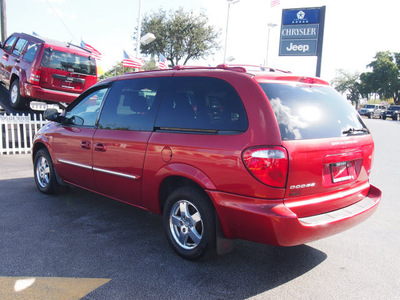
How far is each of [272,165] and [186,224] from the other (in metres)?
1.11

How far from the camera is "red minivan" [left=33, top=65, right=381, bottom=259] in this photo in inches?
106

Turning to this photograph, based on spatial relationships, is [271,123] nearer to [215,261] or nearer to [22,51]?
[215,261]

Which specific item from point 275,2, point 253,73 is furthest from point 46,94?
point 275,2

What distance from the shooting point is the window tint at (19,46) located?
1020 centimetres

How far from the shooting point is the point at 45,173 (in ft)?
17.5

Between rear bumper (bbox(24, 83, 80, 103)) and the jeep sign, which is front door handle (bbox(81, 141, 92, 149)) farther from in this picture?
the jeep sign

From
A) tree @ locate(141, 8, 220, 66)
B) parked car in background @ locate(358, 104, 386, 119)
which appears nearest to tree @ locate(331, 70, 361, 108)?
parked car in background @ locate(358, 104, 386, 119)

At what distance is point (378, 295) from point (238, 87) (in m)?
2.08

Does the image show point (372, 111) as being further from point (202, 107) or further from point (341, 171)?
point (202, 107)

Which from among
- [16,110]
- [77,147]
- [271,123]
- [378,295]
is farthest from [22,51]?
[378,295]

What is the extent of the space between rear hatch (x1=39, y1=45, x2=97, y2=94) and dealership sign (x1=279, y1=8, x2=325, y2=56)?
20.0ft

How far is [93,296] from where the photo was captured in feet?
8.80

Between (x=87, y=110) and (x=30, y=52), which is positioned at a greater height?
(x=30, y=52)

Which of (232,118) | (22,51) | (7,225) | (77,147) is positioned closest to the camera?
(232,118)
